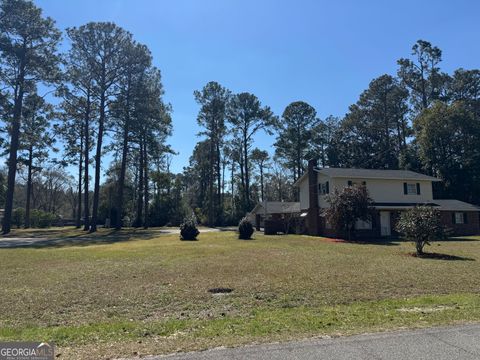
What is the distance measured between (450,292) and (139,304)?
7.29 metres

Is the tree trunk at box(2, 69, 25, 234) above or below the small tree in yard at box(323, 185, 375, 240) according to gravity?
above

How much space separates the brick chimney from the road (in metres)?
28.4

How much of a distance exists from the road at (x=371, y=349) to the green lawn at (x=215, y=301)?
386mm

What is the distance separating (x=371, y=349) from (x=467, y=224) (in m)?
34.8

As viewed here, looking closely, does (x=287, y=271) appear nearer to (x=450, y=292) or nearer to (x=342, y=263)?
(x=342, y=263)

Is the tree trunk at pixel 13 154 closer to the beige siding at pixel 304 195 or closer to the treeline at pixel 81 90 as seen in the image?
the treeline at pixel 81 90

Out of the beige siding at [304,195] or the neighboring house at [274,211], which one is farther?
the neighboring house at [274,211]

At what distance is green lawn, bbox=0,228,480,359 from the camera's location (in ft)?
19.7

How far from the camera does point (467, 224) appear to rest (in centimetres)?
3459

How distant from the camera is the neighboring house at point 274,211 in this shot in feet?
133

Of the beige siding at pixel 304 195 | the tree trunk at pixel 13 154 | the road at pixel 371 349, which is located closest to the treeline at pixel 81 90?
the tree trunk at pixel 13 154

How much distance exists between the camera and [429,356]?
189 inches

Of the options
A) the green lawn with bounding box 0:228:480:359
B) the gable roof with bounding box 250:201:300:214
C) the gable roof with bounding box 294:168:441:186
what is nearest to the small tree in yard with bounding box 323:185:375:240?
the gable roof with bounding box 294:168:441:186

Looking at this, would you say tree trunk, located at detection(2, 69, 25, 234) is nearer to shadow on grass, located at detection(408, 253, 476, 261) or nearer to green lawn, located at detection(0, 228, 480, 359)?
green lawn, located at detection(0, 228, 480, 359)
